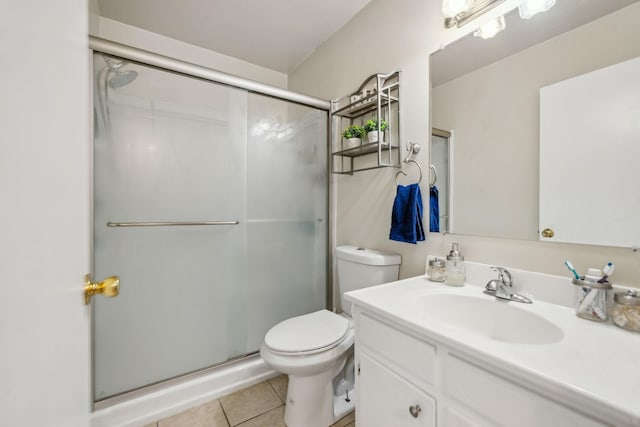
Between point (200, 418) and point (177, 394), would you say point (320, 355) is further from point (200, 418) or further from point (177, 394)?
point (177, 394)

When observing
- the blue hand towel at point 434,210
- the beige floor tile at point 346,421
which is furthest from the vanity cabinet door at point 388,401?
the blue hand towel at point 434,210

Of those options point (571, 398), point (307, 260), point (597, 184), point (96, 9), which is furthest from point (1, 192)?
point (96, 9)

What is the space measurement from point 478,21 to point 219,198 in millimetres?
1525

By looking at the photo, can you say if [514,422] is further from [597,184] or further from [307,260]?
[307,260]

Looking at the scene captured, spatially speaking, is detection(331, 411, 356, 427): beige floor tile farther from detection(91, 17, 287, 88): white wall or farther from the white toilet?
detection(91, 17, 287, 88): white wall

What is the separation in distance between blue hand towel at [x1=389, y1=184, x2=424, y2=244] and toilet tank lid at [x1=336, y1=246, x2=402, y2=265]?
0.14m

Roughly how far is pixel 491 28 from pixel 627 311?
1089mm

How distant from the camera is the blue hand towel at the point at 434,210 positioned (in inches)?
49.9

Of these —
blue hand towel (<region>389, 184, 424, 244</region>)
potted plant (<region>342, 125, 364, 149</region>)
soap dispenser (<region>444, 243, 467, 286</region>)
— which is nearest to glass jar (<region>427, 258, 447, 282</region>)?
soap dispenser (<region>444, 243, 467, 286</region>)

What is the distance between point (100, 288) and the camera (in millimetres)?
557

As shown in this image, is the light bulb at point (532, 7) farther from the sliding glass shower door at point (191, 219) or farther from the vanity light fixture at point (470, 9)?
the sliding glass shower door at point (191, 219)

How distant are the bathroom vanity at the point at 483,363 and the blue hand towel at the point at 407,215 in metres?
0.27

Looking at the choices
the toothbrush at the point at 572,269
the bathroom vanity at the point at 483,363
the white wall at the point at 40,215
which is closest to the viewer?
the white wall at the point at 40,215

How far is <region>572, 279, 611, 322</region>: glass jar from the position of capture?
0.75m
